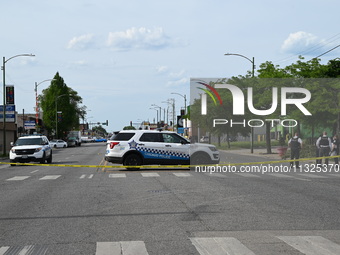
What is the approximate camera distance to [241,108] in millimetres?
59719

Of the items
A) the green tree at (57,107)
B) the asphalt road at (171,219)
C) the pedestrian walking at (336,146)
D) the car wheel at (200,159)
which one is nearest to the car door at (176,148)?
the car wheel at (200,159)

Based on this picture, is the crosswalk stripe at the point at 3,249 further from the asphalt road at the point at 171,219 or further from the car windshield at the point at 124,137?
the car windshield at the point at 124,137

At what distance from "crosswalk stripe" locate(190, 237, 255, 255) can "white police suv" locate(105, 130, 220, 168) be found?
17.5 meters

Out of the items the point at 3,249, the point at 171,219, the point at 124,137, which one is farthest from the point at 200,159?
the point at 3,249

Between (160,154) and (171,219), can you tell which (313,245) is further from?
(160,154)

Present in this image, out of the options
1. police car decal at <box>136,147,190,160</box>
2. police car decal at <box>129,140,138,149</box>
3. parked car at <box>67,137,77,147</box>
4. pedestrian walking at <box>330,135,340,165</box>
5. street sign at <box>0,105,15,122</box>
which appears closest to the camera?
police car decal at <box>129,140,138,149</box>

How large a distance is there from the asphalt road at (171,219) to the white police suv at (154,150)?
23.9 feet

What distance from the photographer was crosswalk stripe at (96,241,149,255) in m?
7.89

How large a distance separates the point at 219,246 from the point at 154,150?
717 inches

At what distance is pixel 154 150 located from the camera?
2639 centimetres

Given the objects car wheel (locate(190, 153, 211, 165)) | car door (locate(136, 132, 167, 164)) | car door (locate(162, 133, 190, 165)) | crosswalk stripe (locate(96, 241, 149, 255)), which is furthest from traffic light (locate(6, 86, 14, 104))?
crosswalk stripe (locate(96, 241, 149, 255))

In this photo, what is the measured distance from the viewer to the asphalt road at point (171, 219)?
27.3 ft

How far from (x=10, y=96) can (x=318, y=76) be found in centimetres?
3002

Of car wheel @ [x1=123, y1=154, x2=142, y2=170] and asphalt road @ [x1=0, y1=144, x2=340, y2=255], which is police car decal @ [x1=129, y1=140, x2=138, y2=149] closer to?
car wheel @ [x1=123, y1=154, x2=142, y2=170]
